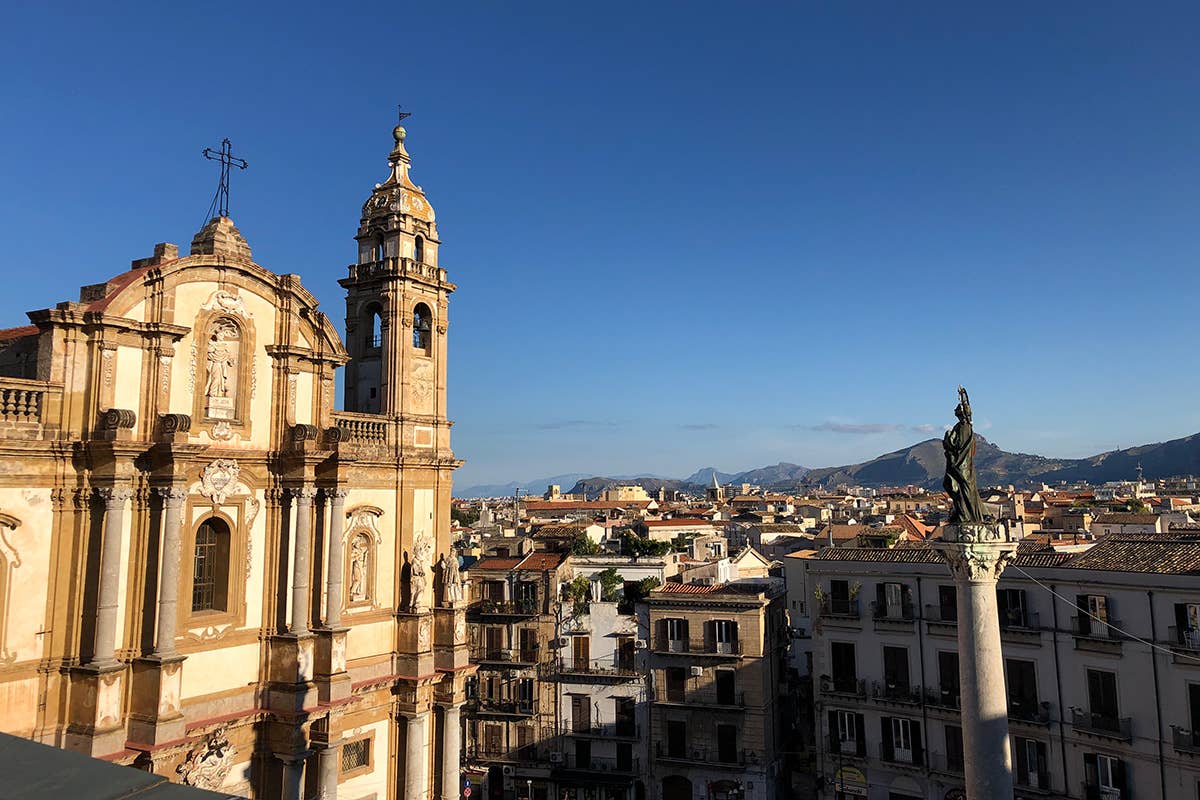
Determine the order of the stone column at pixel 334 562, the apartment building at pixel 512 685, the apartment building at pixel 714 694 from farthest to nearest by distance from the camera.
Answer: the apartment building at pixel 512 685 < the apartment building at pixel 714 694 < the stone column at pixel 334 562

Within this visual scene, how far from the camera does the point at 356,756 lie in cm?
2597

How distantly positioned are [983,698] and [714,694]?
1108 inches

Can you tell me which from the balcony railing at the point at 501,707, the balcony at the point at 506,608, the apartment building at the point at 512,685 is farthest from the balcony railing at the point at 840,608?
the balcony railing at the point at 501,707

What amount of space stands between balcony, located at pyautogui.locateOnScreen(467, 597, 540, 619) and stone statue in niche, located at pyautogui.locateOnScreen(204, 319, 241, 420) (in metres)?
26.7

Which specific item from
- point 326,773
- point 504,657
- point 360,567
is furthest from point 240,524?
point 504,657

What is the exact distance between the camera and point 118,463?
786 inches

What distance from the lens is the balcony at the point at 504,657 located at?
46.7 meters

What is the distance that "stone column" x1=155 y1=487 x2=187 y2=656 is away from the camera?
20266 millimetres

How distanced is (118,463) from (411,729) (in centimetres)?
1217

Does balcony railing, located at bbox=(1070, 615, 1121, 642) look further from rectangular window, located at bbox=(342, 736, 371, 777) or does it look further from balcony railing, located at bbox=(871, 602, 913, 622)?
rectangular window, located at bbox=(342, 736, 371, 777)

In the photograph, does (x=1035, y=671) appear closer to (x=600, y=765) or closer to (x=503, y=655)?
(x=600, y=765)

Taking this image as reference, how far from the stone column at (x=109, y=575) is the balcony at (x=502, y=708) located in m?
29.3

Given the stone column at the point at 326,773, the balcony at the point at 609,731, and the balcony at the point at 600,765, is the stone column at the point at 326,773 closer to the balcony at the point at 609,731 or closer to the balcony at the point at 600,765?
the balcony at the point at 609,731

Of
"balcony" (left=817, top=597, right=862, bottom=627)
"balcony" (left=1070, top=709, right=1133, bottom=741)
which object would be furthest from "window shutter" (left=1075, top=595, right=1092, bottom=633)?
"balcony" (left=817, top=597, right=862, bottom=627)
